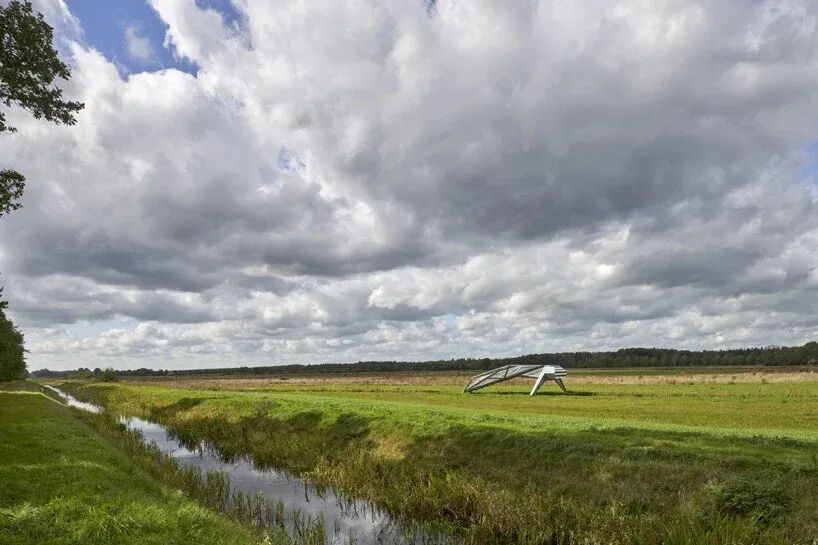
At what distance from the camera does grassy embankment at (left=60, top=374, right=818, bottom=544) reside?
44.7 ft

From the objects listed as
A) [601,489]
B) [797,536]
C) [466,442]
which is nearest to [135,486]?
[466,442]

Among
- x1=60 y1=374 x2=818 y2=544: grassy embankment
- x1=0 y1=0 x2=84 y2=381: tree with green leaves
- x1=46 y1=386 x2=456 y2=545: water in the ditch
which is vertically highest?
x1=0 y1=0 x2=84 y2=381: tree with green leaves

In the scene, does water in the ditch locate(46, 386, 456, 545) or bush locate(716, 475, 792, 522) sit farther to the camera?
water in the ditch locate(46, 386, 456, 545)

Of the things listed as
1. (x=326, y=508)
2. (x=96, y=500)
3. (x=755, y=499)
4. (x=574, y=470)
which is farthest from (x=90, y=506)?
(x=755, y=499)

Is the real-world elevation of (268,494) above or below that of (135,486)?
below

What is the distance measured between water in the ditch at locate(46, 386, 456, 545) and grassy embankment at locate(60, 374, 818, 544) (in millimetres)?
801

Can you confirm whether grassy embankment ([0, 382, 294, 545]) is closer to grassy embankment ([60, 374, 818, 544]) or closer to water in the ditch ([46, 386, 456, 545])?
water in the ditch ([46, 386, 456, 545])

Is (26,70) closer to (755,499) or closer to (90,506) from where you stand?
(90,506)

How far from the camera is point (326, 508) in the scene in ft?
64.8

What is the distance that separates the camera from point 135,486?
56.5 feet

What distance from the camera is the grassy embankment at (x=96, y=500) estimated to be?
38.9ft

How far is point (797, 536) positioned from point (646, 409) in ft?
82.6

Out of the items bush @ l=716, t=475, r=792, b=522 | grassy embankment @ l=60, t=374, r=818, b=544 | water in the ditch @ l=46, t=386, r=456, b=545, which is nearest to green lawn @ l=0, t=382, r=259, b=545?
water in the ditch @ l=46, t=386, r=456, b=545

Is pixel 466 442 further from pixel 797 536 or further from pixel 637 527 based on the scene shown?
pixel 797 536
